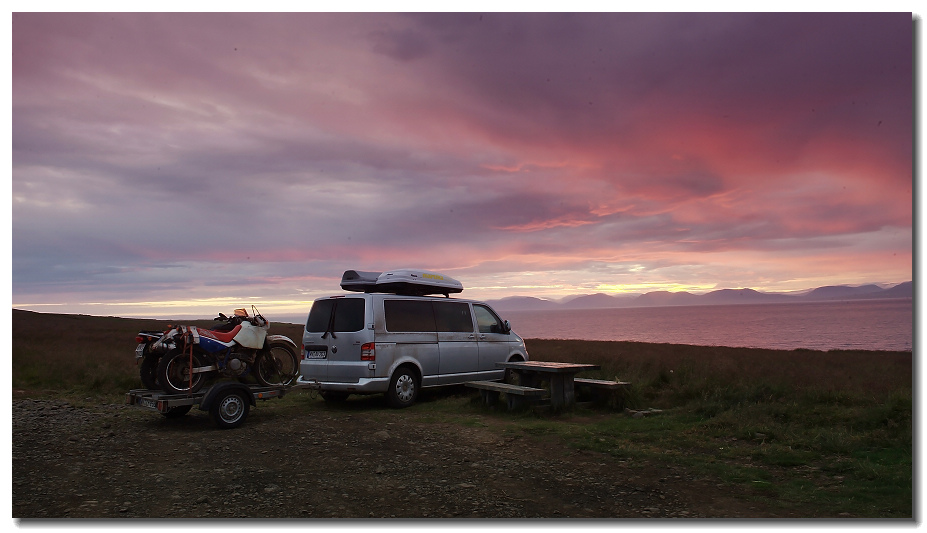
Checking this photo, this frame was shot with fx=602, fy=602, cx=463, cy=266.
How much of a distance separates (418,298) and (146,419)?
16.7 ft

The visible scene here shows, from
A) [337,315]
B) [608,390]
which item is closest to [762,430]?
[608,390]

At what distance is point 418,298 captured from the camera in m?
11.7

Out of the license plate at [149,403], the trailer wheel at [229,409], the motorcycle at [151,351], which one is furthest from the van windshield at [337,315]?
the license plate at [149,403]

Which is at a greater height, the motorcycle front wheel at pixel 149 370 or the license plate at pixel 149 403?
the motorcycle front wheel at pixel 149 370

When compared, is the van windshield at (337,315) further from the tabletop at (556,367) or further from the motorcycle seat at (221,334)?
the tabletop at (556,367)

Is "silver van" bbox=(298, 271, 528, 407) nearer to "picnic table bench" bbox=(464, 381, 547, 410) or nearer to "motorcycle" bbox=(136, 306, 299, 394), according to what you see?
"motorcycle" bbox=(136, 306, 299, 394)

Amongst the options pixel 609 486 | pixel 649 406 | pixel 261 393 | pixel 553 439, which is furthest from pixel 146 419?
pixel 649 406

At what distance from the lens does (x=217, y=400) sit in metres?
9.05

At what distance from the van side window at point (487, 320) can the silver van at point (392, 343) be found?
70 mm

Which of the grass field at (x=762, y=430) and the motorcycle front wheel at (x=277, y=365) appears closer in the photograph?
the grass field at (x=762, y=430)

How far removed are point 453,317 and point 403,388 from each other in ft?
6.22

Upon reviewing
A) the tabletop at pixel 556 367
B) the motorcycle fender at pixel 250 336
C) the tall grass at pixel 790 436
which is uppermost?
the motorcycle fender at pixel 250 336

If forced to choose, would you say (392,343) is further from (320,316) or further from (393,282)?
(320,316)

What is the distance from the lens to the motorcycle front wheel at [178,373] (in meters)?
9.36
